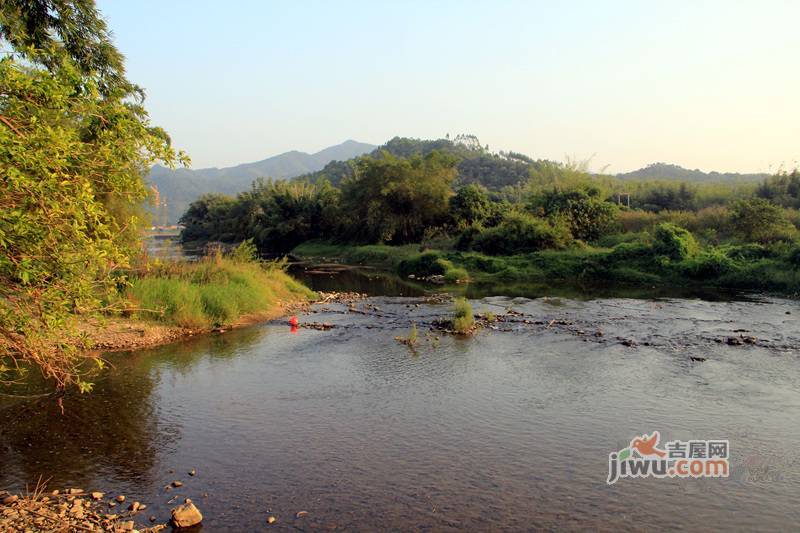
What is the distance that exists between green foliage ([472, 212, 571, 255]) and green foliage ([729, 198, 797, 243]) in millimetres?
9485

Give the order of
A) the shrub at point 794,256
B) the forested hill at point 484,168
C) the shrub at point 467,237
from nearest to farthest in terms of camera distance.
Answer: the shrub at point 794,256
the shrub at point 467,237
the forested hill at point 484,168

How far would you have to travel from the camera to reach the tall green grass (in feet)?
57.6

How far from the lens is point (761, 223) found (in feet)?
103

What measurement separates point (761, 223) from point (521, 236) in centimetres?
1322

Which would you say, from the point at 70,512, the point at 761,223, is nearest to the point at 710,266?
the point at 761,223

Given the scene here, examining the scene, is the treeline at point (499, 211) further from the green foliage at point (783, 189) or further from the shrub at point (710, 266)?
the shrub at point (710, 266)

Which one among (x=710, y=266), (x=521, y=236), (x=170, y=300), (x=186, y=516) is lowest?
(x=186, y=516)

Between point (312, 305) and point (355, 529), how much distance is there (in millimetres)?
17239

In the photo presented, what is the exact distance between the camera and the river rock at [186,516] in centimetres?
693

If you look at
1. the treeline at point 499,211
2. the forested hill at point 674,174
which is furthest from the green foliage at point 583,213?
the forested hill at point 674,174

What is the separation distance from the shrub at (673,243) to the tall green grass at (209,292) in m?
18.8

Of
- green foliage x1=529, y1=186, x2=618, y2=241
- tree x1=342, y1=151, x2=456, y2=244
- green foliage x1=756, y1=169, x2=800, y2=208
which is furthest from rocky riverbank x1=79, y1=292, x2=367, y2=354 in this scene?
green foliage x1=756, y1=169, x2=800, y2=208

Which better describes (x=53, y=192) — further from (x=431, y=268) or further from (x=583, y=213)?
(x=583, y=213)

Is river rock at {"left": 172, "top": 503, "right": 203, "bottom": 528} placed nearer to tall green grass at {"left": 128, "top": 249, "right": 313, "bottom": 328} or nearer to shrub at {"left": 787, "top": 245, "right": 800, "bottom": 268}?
tall green grass at {"left": 128, "top": 249, "right": 313, "bottom": 328}
